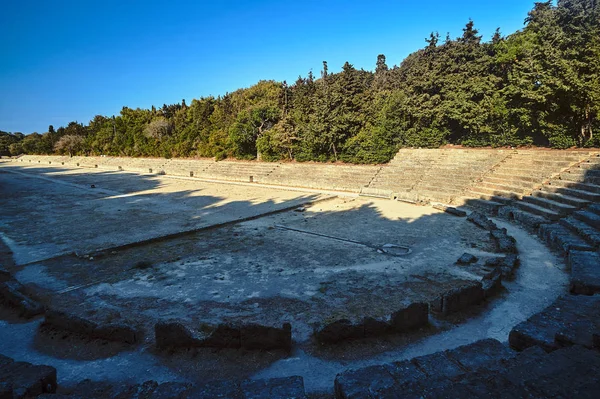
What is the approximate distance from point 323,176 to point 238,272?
18171 mm

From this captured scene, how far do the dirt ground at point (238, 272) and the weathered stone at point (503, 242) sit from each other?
1.04 ft

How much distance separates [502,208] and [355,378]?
13.5 metres

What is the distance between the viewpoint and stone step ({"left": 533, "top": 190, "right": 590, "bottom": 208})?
1219 cm

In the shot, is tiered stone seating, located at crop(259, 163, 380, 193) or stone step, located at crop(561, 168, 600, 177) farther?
tiered stone seating, located at crop(259, 163, 380, 193)

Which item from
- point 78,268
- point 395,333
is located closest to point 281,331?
point 395,333

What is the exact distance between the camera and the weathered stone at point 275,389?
3322mm

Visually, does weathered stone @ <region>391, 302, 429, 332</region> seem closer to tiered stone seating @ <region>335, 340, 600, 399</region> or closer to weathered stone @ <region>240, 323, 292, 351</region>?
tiered stone seating @ <region>335, 340, 600, 399</region>

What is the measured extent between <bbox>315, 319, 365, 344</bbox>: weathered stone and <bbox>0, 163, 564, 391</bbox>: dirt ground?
16 centimetres

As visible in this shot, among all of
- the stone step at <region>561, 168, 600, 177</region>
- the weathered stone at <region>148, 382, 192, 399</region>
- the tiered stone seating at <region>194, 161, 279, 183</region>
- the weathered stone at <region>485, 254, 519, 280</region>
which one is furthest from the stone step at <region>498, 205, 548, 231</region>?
the tiered stone seating at <region>194, 161, 279, 183</region>

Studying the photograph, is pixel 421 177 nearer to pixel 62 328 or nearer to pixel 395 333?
pixel 395 333

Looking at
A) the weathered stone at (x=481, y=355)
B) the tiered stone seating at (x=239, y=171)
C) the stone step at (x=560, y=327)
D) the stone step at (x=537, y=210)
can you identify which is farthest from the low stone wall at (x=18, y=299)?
the tiered stone seating at (x=239, y=171)

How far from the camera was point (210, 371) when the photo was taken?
14.7 ft

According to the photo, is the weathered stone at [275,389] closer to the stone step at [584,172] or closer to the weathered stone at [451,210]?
the weathered stone at [451,210]

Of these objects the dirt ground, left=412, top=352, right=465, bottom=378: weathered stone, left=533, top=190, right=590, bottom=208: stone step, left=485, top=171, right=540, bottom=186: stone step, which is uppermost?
left=485, top=171, right=540, bottom=186: stone step
